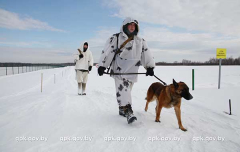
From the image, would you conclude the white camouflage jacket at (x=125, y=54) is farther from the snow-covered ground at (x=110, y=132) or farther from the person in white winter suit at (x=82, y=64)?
the person in white winter suit at (x=82, y=64)

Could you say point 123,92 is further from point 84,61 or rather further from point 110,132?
point 84,61

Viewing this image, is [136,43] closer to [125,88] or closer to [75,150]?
[125,88]

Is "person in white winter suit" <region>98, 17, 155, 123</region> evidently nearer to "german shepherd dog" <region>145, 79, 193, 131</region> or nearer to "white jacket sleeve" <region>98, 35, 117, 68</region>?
"white jacket sleeve" <region>98, 35, 117, 68</region>

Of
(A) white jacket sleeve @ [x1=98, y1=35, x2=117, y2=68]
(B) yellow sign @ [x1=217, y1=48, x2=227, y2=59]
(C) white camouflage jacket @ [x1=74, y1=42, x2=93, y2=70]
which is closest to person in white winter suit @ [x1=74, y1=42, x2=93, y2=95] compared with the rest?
(C) white camouflage jacket @ [x1=74, y1=42, x2=93, y2=70]

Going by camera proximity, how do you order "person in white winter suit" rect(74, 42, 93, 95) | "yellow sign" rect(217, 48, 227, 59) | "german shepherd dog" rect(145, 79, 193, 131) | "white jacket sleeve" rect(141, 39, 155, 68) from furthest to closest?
"yellow sign" rect(217, 48, 227, 59) < "person in white winter suit" rect(74, 42, 93, 95) < "white jacket sleeve" rect(141, 39, 155, 68) < "german shepherd dog" rect(145, 79, 193, 131)

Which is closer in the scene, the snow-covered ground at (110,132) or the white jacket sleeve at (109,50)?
the snow-covered ground at (110,132)

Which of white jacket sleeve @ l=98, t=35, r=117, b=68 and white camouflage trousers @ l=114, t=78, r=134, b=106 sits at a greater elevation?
white jacket sleeve @ l=98, t=35, r=117, b=68

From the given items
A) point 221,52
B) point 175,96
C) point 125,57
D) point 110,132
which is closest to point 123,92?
point 125,57

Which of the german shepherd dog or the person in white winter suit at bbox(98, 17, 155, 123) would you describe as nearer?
the german shepherd dog

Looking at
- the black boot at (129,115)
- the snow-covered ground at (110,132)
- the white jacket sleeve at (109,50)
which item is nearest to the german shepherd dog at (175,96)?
the snow-covered ground at (110,132)

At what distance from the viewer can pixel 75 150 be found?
2100 mm

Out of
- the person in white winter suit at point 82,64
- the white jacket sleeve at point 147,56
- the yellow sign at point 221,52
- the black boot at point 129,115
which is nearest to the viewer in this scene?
the black boot at point 129,115

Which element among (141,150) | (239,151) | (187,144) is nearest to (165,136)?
(187,144)

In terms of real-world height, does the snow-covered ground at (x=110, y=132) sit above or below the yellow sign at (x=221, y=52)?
below
